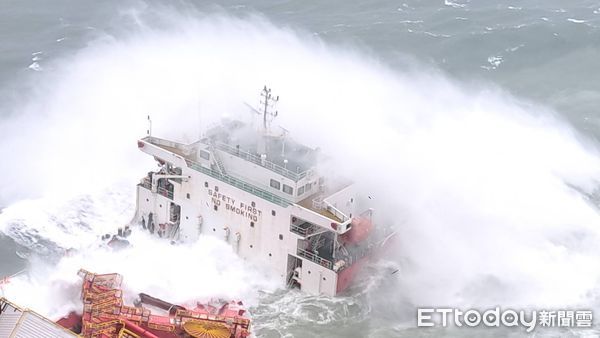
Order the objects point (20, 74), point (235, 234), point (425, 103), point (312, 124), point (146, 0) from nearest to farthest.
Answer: point (235, 234) → point (312, 124) → point (425, 103) → point (20, 74) → point (146, 0)

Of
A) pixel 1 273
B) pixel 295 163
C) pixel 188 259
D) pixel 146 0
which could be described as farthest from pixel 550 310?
pixel 146 0

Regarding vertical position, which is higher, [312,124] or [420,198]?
[312,124]

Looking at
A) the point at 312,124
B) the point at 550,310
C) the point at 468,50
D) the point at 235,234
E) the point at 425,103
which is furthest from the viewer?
the point at 468,50

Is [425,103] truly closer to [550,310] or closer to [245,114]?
[245,114]

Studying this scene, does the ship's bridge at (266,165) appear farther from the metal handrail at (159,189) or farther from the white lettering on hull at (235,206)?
the metal handrail at (159,189)

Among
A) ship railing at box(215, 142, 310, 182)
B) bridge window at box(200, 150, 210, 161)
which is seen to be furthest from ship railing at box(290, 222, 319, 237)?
bridge window at box(200, 150, 210, 161)

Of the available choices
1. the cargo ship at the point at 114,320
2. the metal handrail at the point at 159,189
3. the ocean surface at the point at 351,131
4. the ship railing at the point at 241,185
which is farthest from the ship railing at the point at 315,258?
the metal handrail at the point at 159,189

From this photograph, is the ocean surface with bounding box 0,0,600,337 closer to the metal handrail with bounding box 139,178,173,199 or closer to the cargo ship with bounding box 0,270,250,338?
the cargo ship with bounding box 0,270,250,338
